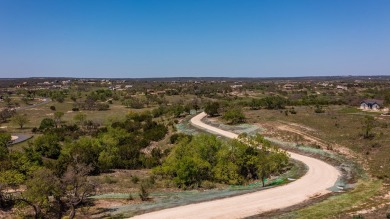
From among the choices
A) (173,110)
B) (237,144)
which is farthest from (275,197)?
(173,110)

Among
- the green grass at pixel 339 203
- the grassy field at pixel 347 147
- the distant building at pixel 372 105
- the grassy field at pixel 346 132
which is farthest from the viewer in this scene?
the distant building at pixel 372 105

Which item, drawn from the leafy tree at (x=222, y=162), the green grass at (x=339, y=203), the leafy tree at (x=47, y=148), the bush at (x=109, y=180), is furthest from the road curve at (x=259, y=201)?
the leafy tree at (x=47, y=148)

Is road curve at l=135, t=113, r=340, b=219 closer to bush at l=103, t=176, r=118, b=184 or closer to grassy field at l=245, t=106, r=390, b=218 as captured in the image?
grassy field at l=245, t=106, r=390, b=218

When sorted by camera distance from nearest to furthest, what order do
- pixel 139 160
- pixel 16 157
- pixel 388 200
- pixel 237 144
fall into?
pixel 388 200 < pixel 16 157 < pixel 237 144 < pixel 139 160

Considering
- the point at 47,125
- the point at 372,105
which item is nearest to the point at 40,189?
the point at 47,125

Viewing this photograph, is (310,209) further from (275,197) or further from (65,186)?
(65,186)

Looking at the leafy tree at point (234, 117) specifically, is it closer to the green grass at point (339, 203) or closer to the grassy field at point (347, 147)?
the grassy field at point (347, 147)

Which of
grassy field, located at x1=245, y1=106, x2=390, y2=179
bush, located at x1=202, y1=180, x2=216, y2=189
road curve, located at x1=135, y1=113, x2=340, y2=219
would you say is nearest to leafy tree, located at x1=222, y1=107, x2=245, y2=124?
grassy field, located at x1=245, y1=106, x2=390, y2=179
